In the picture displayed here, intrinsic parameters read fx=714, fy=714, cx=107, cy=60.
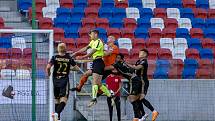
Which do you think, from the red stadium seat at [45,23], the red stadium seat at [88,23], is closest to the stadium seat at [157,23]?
the red stadium seat at [88,23]

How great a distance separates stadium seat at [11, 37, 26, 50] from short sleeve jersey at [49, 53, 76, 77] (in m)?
1.89

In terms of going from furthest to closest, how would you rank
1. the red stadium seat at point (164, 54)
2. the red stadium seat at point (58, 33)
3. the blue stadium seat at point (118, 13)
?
the blue stadium seat at point (118, 13) → the red stadium seat at point (164, 54) → the red stadium seat at point (58, 33)

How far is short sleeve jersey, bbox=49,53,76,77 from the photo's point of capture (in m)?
17.0

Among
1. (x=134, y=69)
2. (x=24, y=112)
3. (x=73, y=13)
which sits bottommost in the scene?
(x=24, y=112)

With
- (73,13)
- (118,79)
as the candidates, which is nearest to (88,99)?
(118,79)

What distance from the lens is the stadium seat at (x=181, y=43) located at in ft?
83.1

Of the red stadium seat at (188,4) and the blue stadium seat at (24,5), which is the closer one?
the blue stadium seat at (24,5)

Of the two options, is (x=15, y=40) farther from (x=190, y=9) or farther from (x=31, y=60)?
(x=190, y=9)

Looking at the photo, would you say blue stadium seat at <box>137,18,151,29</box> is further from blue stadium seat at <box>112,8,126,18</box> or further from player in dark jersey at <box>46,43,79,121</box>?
player in dark jersey at <box>46,43,79,121</box>

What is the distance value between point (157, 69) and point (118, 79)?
2166 millimetres

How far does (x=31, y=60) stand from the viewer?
59.5 ft

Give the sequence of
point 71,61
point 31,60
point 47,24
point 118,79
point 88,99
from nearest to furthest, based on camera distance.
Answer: point 71,61 < point 31,60 < point 118,79 < point 88,99 < point 47,24

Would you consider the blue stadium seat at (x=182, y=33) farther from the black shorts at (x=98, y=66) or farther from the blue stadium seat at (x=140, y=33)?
the black shorts at (x=98, y=66)

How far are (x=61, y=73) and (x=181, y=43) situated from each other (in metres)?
9.25
